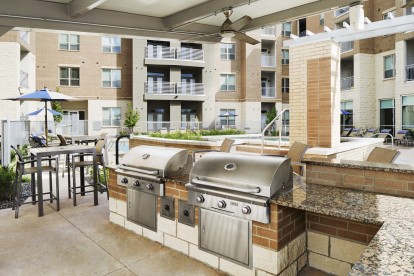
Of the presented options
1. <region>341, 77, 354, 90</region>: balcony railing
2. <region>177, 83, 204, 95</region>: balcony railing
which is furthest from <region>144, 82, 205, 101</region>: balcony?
<region>341, 77, 354, 90</region>: balcony railing

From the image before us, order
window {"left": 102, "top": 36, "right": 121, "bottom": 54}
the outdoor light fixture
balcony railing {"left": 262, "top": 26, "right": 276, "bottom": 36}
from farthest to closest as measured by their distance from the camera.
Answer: balcony railing {"left": 262, "top": 26, "right": 276, "bottom": 36} → window {"left": 102, "top": 36, "right": 121, "bottom": 54} → the outdoor light fixture

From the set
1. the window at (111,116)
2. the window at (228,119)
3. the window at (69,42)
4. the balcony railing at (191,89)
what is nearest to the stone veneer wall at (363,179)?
the balcony railing at (191,89)

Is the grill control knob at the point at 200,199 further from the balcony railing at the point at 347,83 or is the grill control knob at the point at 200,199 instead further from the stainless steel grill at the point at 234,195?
the balcony railing at the point at 347,83

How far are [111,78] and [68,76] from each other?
130 inches

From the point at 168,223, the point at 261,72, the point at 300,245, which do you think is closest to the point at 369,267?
the point at 300,245

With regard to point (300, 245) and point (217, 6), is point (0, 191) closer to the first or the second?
point (217, 6)

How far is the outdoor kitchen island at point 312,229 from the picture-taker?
208cm

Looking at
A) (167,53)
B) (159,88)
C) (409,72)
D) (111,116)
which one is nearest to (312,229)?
(409,72)

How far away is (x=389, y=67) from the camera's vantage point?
2080 cm

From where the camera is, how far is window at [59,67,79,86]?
2492cm

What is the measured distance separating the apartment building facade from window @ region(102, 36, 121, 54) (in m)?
17.7

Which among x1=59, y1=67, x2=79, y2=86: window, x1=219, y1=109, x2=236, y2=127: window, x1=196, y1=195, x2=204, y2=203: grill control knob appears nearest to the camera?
x1=196, y1=195, x2=204, y2=203: grill control knob

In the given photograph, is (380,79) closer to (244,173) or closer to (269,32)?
(269,32)

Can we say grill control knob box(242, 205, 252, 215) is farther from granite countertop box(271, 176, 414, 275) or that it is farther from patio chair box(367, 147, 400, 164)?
patio chair box(367, 147, 400, 164)
